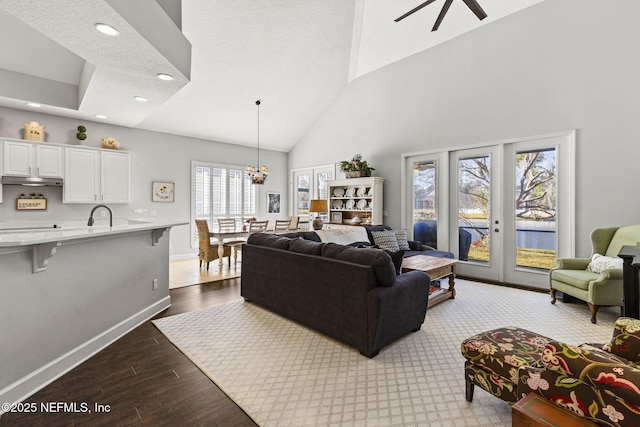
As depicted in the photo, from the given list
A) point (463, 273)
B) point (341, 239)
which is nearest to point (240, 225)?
point (341, 239)

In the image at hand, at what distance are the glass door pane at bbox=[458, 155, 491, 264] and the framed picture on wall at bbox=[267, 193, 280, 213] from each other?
5.29 meters

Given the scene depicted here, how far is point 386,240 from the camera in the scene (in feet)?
17.7

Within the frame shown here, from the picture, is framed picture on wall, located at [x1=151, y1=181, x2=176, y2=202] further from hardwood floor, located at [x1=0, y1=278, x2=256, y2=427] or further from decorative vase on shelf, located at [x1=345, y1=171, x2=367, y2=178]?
hardwood floor, located at [x1=0, y1=278, x2=256, y2=427]

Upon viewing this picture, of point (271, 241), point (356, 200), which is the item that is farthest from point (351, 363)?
point (356, 200)

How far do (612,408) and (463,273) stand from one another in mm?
4876

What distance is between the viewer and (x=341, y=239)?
16.5 feet

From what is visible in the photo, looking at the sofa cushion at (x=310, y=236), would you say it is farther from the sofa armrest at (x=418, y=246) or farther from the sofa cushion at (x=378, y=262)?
the sofa armrest at (x=418, y=246)

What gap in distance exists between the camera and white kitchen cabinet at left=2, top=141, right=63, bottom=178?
476cm

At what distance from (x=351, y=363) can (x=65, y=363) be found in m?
2.25

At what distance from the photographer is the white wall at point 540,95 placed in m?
3.87

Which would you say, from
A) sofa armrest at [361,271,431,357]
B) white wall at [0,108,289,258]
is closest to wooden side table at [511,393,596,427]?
sofa armrest at [361,271,431,357]

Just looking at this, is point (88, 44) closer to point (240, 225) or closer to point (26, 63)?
point (26, 63)

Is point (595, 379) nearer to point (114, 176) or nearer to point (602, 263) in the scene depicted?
point (602, 263)

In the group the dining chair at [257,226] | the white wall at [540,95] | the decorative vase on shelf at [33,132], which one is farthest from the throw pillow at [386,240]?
the decorative vase on shelf at [33,132]
